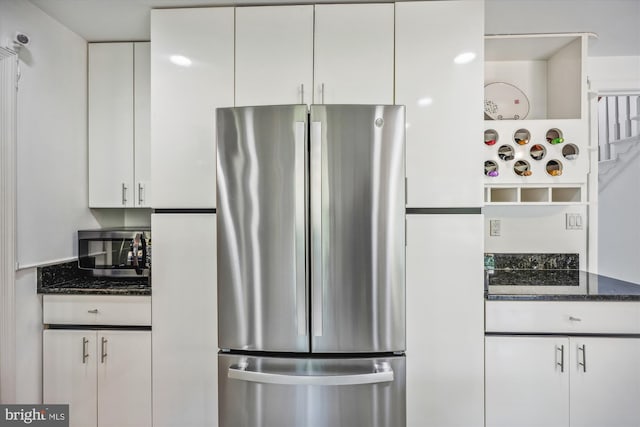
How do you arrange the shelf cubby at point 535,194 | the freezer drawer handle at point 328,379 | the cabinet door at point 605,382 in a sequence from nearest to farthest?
the freezer drawer handle at point 328,379 → the cabinet door at point 605,382 → the shelf cubby at point 535,194

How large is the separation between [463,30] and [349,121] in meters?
0.86

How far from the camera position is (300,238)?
150 centimetres

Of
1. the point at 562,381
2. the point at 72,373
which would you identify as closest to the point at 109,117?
the point at 72,373

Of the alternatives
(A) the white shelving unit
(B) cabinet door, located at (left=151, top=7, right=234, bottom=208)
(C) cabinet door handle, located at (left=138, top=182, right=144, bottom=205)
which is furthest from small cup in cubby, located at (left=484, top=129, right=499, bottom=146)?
(C) cabinet door handle, located at (left=138, top=182, right=144, bottom=205)

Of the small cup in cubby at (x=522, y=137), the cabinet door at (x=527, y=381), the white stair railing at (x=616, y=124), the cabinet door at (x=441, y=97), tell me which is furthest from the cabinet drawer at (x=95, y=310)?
the white stair railing at (x=616, y=124)

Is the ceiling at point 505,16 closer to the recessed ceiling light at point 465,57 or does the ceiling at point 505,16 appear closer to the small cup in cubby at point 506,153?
the recessed ceiling light at point 465,57

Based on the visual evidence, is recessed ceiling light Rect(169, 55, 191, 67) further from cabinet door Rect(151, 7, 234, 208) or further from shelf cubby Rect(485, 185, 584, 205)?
shelf cubby Rect(485, 185, 584, 205)

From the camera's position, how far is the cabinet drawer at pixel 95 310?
192 cm

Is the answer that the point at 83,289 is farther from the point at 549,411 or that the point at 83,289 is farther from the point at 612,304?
the point at 612,304

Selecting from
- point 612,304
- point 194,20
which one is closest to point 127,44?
point 194,20

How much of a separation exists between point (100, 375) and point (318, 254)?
137 centimetres

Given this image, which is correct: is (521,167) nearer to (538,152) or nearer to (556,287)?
(538,152)

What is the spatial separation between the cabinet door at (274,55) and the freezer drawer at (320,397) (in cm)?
125

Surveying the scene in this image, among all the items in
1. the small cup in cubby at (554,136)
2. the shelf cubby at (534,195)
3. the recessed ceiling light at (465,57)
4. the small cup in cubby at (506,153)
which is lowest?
the shelf cubby at (534,195)
